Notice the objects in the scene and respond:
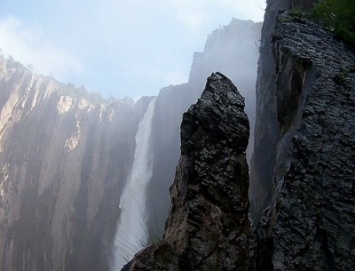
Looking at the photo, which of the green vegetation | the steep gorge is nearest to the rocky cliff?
the green vegetation

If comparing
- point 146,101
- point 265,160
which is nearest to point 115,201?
point 146,101

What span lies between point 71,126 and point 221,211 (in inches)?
1744

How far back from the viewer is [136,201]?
4022 cm

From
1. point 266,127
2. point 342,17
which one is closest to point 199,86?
point 266,127

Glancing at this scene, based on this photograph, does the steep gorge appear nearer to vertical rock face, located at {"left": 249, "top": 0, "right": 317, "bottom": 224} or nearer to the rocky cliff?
vertical rock face, located at {"left": 249, "top": 0, "right": 317, "bottom": 224}

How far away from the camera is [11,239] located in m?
40.5

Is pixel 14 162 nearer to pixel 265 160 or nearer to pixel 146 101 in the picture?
pixel 146 101

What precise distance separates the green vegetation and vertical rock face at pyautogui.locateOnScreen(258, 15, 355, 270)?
81 centimetres

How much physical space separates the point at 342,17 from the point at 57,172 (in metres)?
40.9

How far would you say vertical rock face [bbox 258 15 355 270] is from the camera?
6.61 m

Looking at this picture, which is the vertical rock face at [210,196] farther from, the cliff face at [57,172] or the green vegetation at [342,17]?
the cliff face at [57,172]

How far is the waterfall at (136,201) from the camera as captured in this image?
37000mm

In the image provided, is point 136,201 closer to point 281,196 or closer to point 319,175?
point 281,196

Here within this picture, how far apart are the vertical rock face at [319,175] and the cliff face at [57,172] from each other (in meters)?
32.8
